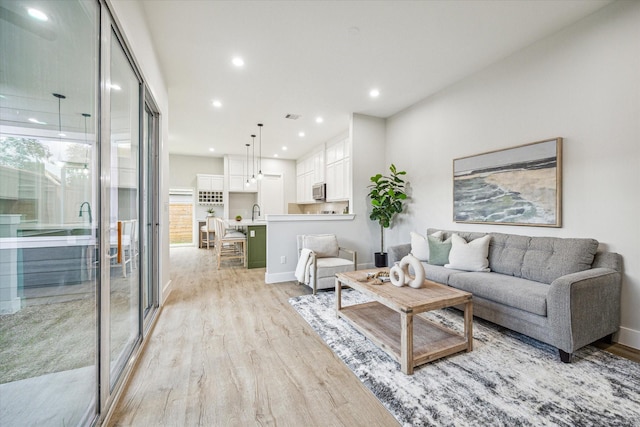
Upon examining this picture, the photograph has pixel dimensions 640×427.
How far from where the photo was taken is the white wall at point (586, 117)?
88.0 inches

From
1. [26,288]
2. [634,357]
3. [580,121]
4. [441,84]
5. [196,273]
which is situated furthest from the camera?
[196,273]

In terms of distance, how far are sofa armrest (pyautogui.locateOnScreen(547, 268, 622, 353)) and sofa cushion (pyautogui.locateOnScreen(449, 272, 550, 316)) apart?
92 millimetres

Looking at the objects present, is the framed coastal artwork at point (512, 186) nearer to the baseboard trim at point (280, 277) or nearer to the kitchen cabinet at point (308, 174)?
the baseboard trim at point (280, 277)

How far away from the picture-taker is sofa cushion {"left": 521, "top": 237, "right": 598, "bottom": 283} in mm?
2318

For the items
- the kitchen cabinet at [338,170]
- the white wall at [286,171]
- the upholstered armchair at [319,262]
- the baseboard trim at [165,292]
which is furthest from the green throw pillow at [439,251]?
the white wall at [286,171]

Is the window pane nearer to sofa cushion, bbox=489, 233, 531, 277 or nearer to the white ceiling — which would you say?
the white ceiling

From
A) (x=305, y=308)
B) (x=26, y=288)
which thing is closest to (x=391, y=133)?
(x=305, y=308)

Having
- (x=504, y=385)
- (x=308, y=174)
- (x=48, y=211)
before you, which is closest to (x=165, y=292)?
(x=48, y=211)

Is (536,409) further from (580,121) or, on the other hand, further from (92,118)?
(92,118)

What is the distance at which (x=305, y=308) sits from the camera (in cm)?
312

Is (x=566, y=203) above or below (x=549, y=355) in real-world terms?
above

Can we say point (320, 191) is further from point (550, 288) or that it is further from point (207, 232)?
point (550, 288)

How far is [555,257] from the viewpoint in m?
2.47

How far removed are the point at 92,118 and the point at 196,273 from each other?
156 inches
